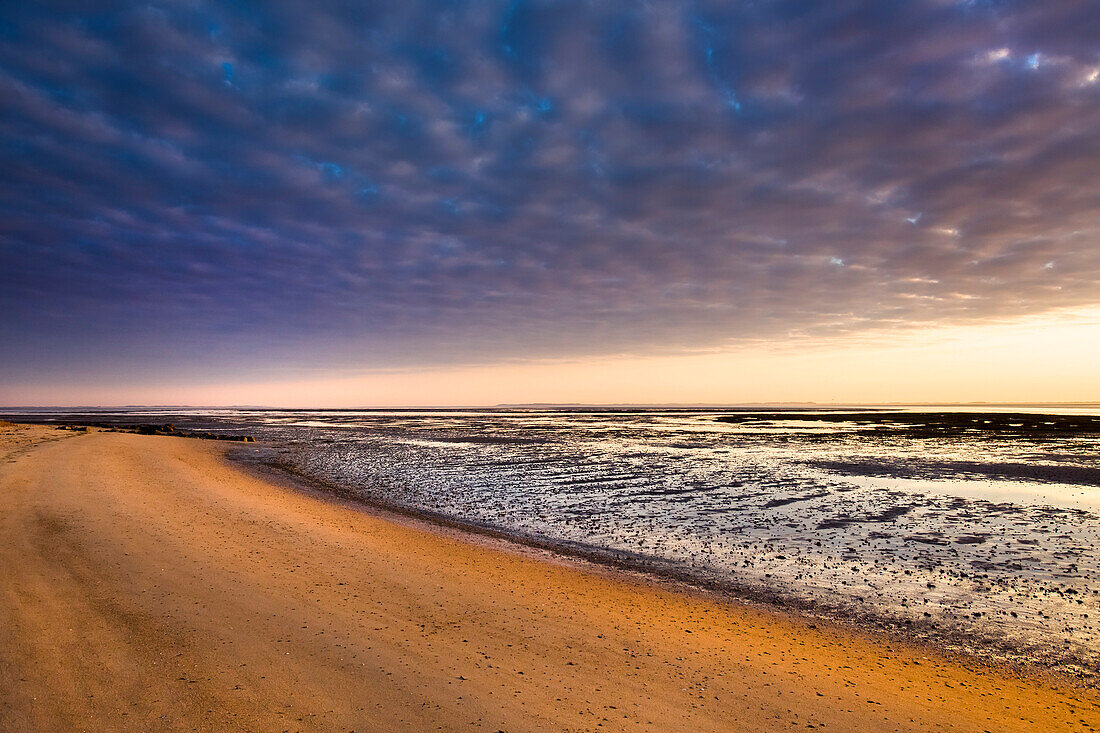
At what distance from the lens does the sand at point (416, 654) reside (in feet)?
15.2

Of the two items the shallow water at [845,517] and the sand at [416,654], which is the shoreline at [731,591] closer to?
the shallow water at [845,517]

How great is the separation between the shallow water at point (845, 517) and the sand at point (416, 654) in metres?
1.79

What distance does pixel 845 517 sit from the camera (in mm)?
13961

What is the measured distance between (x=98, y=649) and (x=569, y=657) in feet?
16.4

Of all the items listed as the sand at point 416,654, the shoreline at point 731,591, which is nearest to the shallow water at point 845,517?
the shoreline at point 731,591

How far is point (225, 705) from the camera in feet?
15.1

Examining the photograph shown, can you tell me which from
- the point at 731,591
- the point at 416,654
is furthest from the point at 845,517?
the point at 416,654

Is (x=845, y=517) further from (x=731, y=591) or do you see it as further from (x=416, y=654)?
(x=416, y=654)

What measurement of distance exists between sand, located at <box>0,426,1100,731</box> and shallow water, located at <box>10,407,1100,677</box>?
1.79 m

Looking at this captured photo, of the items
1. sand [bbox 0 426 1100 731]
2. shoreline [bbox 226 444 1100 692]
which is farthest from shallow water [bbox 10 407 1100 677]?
sand [bbox 0 426 1100 731]

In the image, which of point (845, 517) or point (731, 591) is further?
point (845, 517)

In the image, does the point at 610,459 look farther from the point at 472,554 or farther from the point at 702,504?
the point at 472,554

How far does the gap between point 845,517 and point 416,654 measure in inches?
498

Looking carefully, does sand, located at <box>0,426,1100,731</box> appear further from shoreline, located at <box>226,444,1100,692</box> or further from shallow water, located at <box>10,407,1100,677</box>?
shallow water, located at <box>10,407,1100,677</box>
